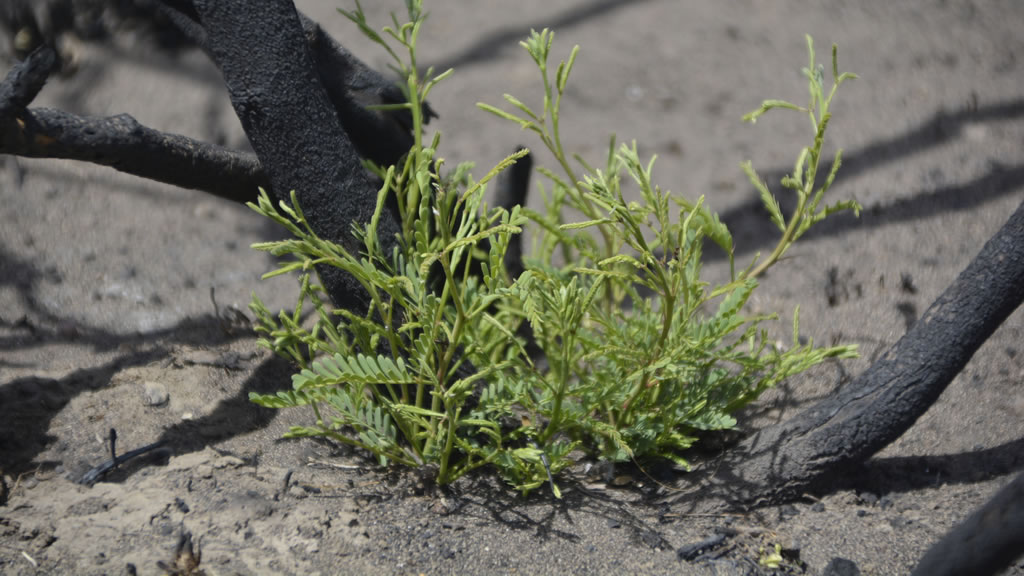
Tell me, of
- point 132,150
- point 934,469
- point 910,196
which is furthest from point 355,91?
point 910,196

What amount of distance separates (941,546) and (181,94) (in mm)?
3661

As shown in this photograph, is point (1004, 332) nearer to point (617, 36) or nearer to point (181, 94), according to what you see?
point (617, 36)

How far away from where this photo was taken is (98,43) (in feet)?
12.8

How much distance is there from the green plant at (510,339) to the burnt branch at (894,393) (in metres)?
0.13

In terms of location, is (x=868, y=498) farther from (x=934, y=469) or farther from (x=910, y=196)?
(x=910, y=196)

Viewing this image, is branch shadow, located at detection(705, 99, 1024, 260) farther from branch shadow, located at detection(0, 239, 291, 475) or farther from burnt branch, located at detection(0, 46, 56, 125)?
burnt branch, located at detection(0, 46, 56, 125)

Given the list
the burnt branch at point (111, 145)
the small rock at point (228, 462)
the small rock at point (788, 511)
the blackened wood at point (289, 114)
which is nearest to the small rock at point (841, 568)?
the small rock at point (788, 511)

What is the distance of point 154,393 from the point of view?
7.35ft

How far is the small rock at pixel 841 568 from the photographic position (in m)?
1.77

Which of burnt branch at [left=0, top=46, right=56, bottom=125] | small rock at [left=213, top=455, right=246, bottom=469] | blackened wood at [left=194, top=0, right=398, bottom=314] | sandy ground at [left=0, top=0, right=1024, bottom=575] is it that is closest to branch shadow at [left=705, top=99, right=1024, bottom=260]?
sandy ground at [left=0, top=0, right=1024, bottom=575]

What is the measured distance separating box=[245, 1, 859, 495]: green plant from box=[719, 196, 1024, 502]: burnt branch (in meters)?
0.13

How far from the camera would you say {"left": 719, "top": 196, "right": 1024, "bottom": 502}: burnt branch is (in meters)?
1.84

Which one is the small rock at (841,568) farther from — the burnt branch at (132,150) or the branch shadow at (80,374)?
the burnt branch at (132,150)

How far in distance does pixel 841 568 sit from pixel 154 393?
6.08ft
